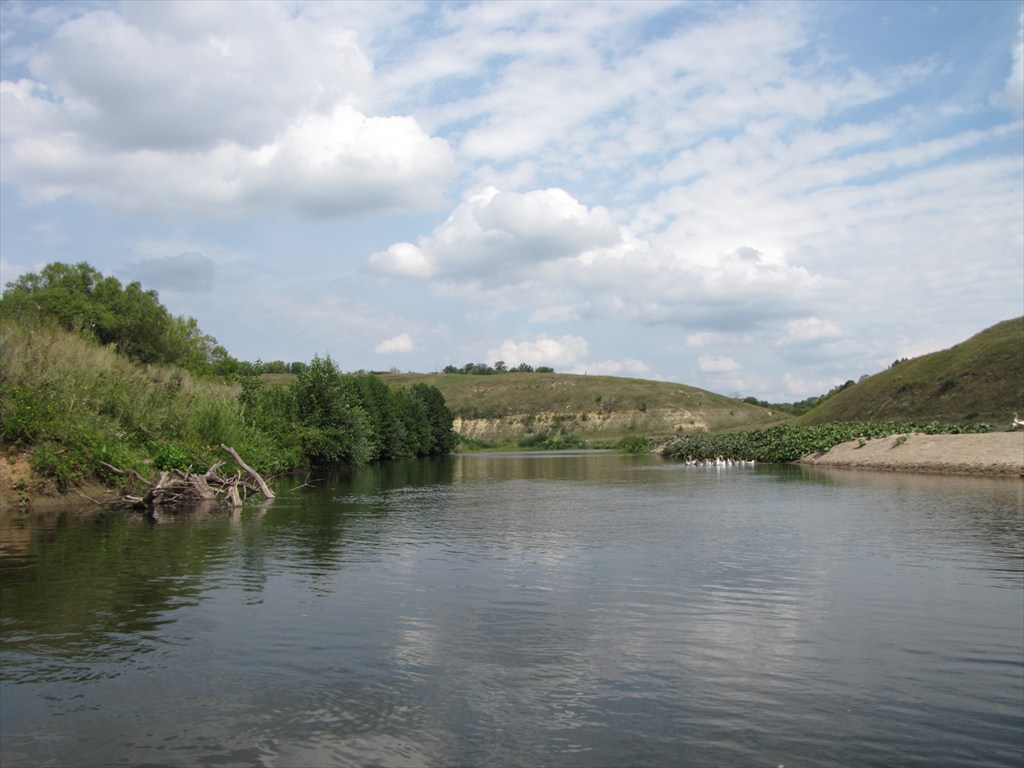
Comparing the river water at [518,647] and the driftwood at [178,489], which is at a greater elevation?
the driftwood at [178,489]

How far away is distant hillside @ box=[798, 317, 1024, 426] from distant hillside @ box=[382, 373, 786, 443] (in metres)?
68.9

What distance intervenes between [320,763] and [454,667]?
3278 millimetres

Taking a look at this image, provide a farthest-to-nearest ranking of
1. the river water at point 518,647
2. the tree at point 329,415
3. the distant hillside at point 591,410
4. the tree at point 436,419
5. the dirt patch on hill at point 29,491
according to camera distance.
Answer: the distant hillside at point 591,410
the tree at point 436,419
the tree at point 329,415
the dirt patch on hill at point 29,491
the river water at point 518,647

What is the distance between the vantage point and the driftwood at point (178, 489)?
31438 mm

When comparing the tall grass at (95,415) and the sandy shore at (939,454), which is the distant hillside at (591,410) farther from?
the tall grass at (95,415)

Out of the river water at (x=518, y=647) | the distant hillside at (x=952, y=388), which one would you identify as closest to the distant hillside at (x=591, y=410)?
the distant hillside at (x=952, y=388)

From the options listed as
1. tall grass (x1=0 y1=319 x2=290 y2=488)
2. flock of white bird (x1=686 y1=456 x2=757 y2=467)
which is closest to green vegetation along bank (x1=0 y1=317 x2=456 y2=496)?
tall grass (x1=0 y1=319 x2=290 y2=488)

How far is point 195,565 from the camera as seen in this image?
1975 cm

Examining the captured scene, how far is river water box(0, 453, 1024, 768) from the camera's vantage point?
8977 mm

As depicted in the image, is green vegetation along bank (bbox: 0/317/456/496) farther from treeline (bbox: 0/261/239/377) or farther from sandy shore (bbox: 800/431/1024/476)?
sandy shore (bbox: 800/431/1024/476)

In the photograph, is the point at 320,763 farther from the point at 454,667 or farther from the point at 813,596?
the point at 813,596

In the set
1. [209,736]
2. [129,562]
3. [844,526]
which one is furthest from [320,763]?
[844,526]

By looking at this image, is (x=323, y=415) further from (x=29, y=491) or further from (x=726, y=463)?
(x=29, y=491)

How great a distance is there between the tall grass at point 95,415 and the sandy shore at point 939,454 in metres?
39.4
